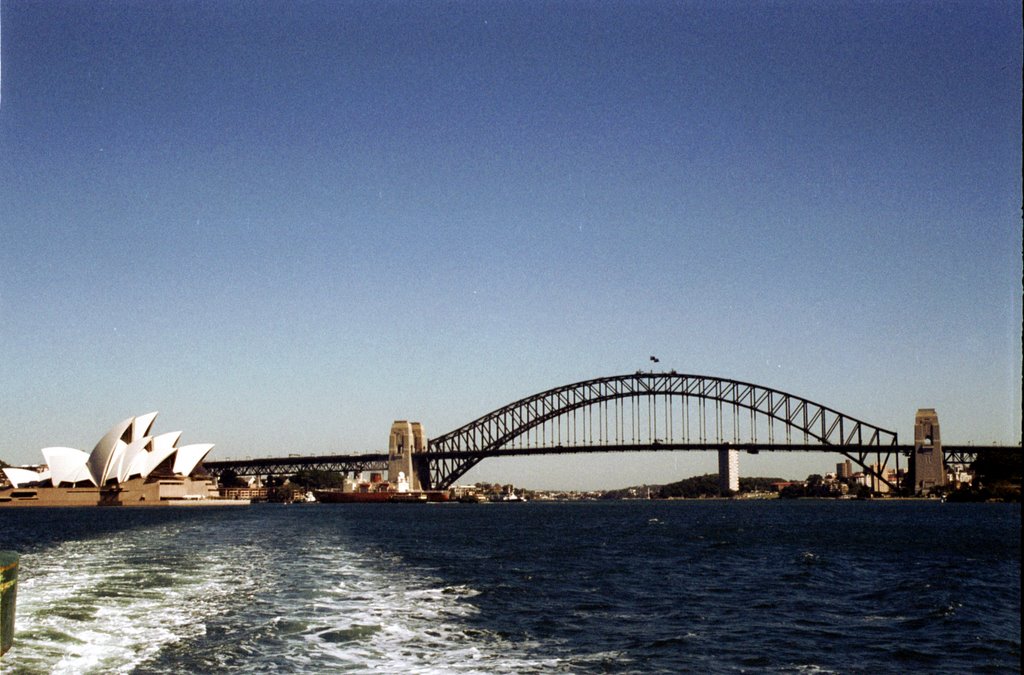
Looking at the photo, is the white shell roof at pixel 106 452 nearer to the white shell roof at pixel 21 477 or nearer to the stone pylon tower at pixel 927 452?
the white shell roof at pixel 21 477

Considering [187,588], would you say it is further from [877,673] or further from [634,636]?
[877,673]

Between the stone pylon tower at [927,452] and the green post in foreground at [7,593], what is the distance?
523ft

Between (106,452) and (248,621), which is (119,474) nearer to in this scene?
(106,452)

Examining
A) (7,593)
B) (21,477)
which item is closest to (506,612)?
(7,593)

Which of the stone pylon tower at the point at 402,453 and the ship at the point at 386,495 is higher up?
the stone pylon tower at the point at 402,453

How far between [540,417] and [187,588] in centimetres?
14257

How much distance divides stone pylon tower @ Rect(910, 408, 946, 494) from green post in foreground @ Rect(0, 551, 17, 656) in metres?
159

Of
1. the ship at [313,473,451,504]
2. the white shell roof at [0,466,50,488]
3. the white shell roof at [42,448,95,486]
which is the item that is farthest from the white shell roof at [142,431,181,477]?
the ship at [313,473,451,504]

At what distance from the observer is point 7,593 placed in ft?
32.8

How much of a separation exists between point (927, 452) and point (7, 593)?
528 feet

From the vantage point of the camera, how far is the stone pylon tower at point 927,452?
15275cm

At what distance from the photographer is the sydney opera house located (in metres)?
132

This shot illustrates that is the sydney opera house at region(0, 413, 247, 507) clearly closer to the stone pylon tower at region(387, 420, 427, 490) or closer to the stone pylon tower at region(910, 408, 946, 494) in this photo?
the stone pylon tower at region(387, 420, 427, 490)

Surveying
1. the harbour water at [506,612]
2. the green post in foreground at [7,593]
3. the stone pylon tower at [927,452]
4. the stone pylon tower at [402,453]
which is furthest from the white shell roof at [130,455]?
the green post in foreground at [7,593]
